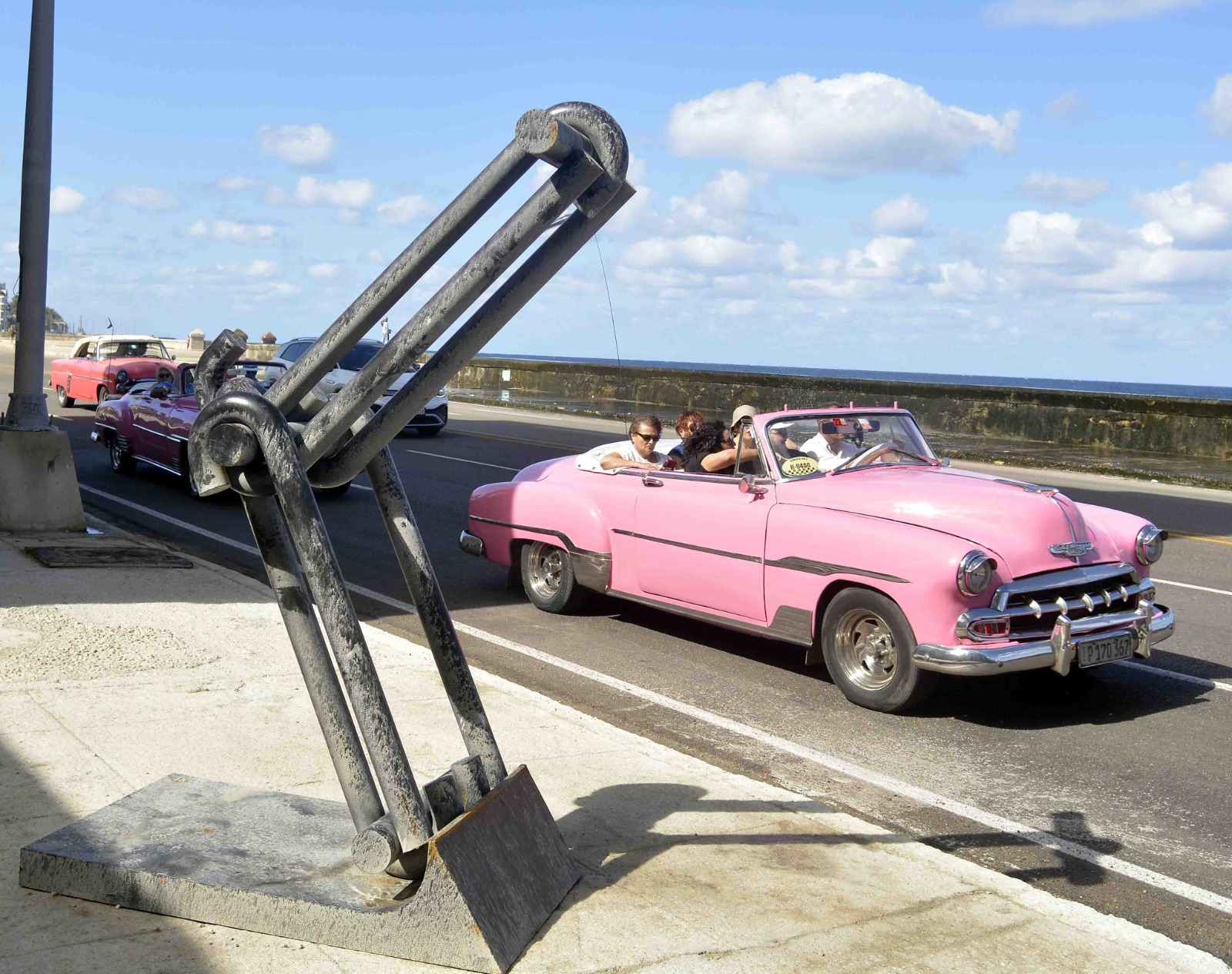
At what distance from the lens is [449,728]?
18.5 ft

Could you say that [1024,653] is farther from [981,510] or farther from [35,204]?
[35,204]

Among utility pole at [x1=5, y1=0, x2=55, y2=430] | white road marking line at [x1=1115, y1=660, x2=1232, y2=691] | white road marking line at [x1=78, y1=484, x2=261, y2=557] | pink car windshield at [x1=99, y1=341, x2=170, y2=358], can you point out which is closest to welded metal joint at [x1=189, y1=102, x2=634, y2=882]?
white road marking line at [x1=1115, y1=660, x2=1232, y2=691]

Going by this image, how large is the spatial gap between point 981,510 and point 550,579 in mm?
3335

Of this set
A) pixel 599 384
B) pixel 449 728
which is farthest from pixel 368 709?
pixel 599 384

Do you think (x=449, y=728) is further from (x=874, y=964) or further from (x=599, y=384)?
(x=599, y=384)

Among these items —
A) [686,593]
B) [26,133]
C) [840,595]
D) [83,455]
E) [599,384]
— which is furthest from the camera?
[599,384]

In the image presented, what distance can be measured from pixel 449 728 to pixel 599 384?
30239 millimetres

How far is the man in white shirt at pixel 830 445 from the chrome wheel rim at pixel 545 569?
2020 mm

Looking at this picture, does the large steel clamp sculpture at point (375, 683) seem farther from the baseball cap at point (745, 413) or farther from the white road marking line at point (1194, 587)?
the white road marking line at point (1194, 587)

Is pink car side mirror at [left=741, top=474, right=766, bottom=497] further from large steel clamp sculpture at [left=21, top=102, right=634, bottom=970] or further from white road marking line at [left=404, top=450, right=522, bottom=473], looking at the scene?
white road marking line at [left=404, top=450, right=522, bottom=473]

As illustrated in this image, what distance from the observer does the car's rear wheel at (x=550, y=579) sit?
8.60m

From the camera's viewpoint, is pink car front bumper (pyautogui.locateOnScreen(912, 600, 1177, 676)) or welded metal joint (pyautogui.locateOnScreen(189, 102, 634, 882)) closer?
welded metal joint (pyautogui.locateOnScreen(189, 102, 634, 882))

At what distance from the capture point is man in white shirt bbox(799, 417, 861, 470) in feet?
24.9

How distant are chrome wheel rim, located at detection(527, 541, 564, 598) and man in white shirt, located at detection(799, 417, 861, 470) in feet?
6.63
